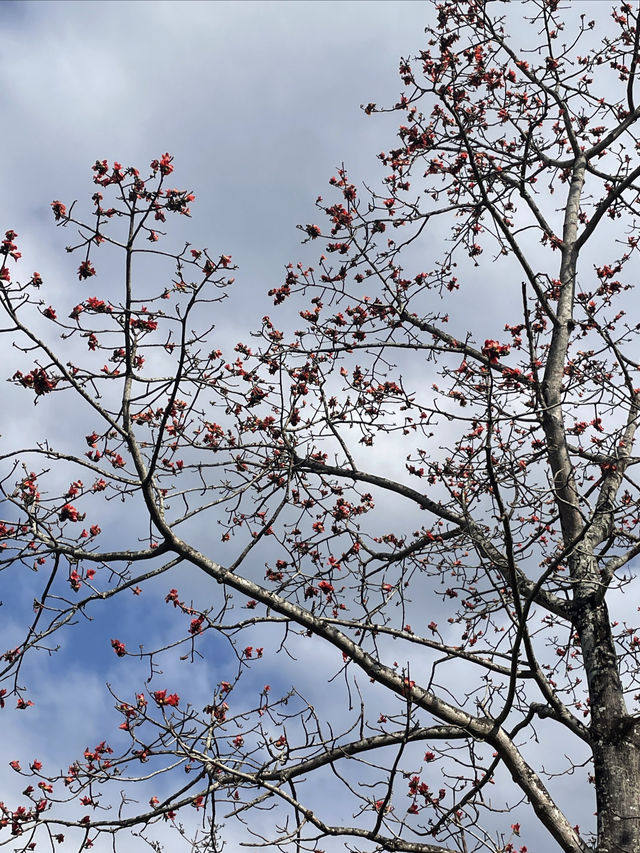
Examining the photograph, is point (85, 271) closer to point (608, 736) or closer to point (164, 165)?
point (164, 165)

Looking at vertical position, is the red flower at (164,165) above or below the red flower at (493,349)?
above

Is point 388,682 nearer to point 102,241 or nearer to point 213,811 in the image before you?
point 213,811

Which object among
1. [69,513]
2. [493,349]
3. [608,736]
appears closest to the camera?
[493,349]

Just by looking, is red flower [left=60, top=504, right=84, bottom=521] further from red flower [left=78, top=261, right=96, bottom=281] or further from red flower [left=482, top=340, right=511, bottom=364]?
red flower [left=482, top=340, right=511, bottom=364]

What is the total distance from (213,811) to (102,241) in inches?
155

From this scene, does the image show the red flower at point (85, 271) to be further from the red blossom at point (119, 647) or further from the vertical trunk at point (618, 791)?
the vertical trunk at point (618, 791)

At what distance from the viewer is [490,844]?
5707 mm

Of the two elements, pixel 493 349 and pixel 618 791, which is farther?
pixel 618 791

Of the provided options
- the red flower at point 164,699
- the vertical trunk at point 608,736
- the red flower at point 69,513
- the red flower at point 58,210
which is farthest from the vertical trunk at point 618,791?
the red flower at point 58,210

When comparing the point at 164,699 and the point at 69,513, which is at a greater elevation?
the point at 69,513

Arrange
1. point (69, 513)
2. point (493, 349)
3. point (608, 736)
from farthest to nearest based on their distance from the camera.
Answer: point (608, 736) → point (69, 513) → point (493, 349)

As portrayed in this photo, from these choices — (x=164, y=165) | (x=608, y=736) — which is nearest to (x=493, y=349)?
(x=164, y=165)

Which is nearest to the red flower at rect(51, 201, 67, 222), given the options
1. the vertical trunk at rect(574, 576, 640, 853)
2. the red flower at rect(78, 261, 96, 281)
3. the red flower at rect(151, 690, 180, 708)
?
the red flower at rect(78, 261, 96, 281)

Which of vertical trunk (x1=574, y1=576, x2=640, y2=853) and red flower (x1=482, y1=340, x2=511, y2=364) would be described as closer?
red flower (x1=482, y1=340, x2=511, y2=364)
